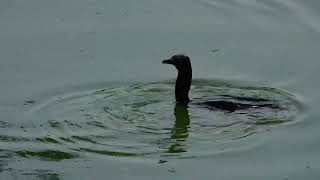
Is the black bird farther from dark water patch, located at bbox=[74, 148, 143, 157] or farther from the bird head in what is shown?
dark water patch, located at bbox=[74, 148, 143, 157]

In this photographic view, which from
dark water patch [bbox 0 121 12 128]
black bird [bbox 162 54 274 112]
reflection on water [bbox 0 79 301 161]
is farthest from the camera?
black bird [bbox 162 54 274 112]

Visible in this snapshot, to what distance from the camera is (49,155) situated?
22.6 feet

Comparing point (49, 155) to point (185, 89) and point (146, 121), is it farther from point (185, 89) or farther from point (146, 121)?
point (185, 89)

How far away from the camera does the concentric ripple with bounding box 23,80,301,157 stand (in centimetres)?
711

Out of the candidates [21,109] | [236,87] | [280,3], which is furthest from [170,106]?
[280,3]

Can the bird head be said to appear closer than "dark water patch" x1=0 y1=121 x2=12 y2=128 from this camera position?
No

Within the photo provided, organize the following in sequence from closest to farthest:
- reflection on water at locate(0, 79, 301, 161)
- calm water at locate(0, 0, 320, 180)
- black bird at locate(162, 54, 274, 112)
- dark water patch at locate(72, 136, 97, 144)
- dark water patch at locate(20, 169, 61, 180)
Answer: dark water patch at locate(20, 169, 61, 180)
calm water at locate(0, 0, 320, 180)
reflection on water at locate(0, 79, 301, 161)
dark water patch at locate(72, 136, 97, 144)
black bird at locate(162, 54, 274, 112)

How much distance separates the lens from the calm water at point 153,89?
682 cm

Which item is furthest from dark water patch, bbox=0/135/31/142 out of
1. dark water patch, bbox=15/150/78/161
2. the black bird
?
the black bird

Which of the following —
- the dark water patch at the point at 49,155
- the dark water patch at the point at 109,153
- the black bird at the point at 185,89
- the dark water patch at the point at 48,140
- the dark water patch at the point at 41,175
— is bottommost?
the dark water patch at the point at 41,175

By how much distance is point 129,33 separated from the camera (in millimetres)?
9883

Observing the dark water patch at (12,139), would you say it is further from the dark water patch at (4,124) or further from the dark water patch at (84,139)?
the dark water patch at (84,139)

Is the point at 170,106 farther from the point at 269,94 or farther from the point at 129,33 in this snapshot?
the point at 129,33

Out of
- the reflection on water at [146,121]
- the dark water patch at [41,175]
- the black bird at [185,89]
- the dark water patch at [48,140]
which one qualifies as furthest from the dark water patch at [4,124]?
the black bird at [185,89]
